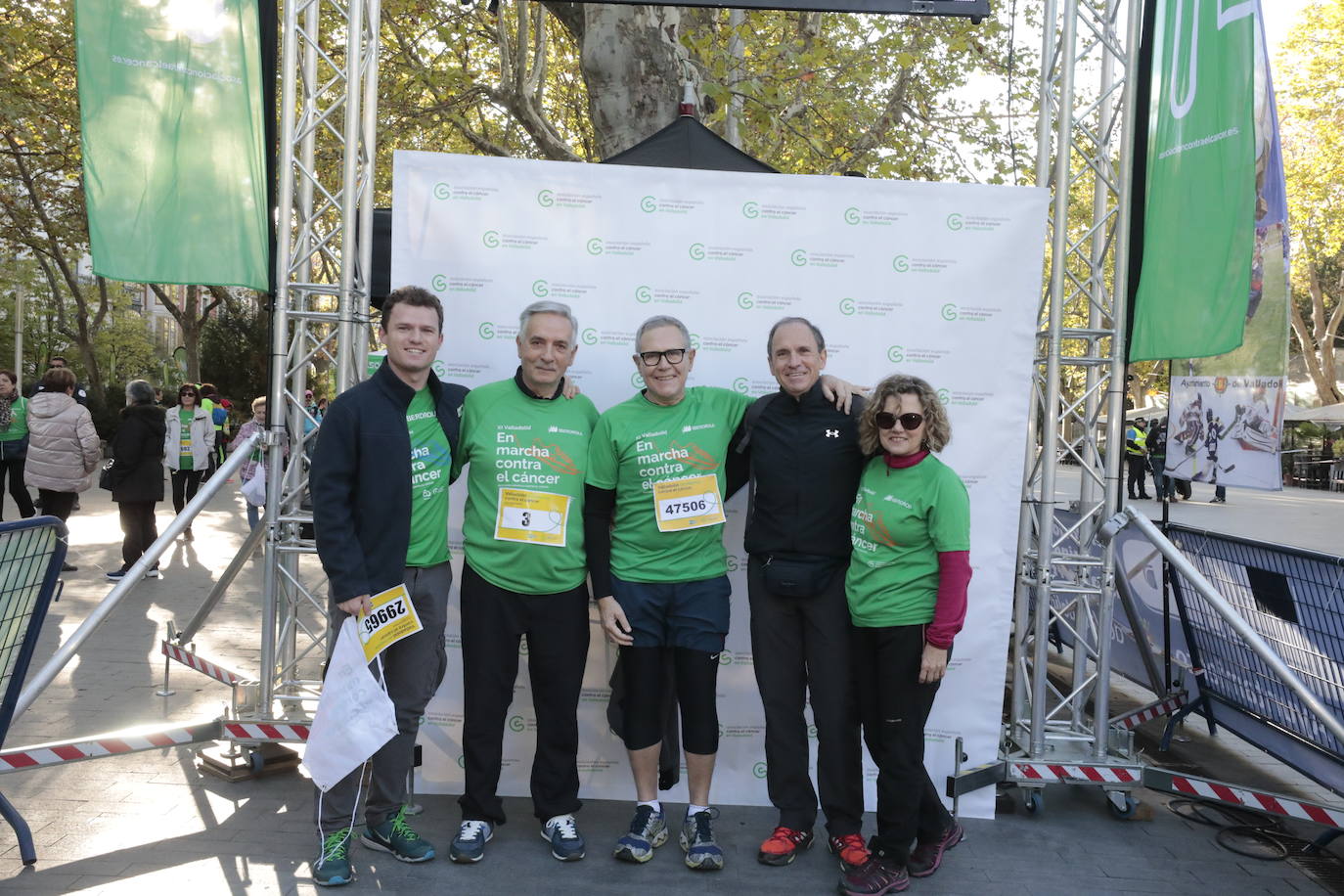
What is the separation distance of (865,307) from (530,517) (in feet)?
5.96

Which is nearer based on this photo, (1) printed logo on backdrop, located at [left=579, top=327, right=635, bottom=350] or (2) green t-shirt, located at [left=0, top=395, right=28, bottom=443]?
(1) printed logo on backdrop, located at [left=579, top=327, right=635, bottom=350]

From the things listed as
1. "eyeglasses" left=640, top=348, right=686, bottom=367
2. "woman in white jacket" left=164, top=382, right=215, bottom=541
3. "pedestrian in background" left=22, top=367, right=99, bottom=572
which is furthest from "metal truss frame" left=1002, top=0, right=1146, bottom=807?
"woman in white jacket" left=164, top=382, right=215, bottom=541

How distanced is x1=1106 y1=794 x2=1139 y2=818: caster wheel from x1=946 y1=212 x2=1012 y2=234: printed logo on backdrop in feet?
8.30

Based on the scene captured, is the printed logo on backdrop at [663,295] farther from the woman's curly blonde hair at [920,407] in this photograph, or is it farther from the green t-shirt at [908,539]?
the green t-shirt at [908,539]

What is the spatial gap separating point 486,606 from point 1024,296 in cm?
266

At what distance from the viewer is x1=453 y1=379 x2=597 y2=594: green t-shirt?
3721 mm

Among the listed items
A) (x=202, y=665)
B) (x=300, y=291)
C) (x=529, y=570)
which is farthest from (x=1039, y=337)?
(x=202, y=665)

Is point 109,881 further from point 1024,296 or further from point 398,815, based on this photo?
point 1024,296

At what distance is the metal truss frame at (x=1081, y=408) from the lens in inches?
176

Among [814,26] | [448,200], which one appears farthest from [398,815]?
[814,26]

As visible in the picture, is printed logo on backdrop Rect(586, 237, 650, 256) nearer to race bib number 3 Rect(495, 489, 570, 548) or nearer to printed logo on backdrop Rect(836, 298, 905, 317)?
printed logo on backdrop Rect(836, 298, 905, 317)

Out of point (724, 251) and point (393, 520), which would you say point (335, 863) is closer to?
point (393, 520)

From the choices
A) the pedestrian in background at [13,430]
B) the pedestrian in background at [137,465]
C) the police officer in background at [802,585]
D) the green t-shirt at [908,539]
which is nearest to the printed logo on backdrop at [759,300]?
the police officer in background at [802,585]

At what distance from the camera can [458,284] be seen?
449 centimetres
